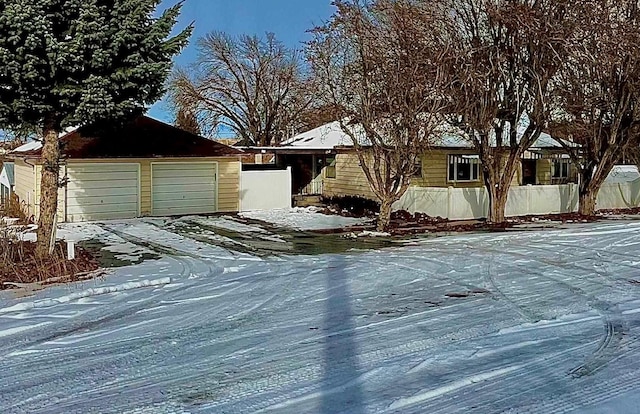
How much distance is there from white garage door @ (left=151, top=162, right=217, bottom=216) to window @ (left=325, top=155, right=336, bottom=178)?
729 cm

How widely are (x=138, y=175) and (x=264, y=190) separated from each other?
→ 4719 millimetres

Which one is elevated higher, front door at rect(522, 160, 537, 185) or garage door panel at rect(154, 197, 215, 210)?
front door at rect(522, 160, 537, 185)

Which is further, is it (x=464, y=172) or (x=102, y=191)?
(x=464, y=172)

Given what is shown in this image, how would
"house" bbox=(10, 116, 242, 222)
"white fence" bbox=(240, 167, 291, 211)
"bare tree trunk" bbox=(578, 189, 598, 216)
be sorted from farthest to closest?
"white fence" bbox=(240, 167, 291, 211), "bare tree trunk" bbox=(578, 189, 598, 216), "house" bbox=(10, 116, 242, 222)

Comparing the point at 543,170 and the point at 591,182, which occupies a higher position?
Result: the point at 543,170

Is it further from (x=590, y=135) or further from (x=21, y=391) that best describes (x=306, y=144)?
(x=21, y=391)

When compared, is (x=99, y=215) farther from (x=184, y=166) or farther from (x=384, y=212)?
(x=384, y=212)

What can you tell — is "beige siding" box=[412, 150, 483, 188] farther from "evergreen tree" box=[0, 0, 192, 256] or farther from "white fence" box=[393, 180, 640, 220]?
"evergreen tree" box=[0, 0, 192, 256]

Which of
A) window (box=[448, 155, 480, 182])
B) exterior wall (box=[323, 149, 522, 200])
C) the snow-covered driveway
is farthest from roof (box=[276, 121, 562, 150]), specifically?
the snow-covered driveway

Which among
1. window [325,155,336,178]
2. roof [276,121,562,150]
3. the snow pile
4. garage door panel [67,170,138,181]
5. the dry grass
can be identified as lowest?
the dry grass

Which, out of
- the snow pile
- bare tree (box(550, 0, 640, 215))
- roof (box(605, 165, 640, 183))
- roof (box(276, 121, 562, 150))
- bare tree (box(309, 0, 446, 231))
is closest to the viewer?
bare tree (box(309, 0, 446, 231))

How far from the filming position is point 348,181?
27.1 m

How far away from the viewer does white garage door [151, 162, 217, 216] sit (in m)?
21.3

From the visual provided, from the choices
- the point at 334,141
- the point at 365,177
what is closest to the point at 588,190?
the point at 365,177
